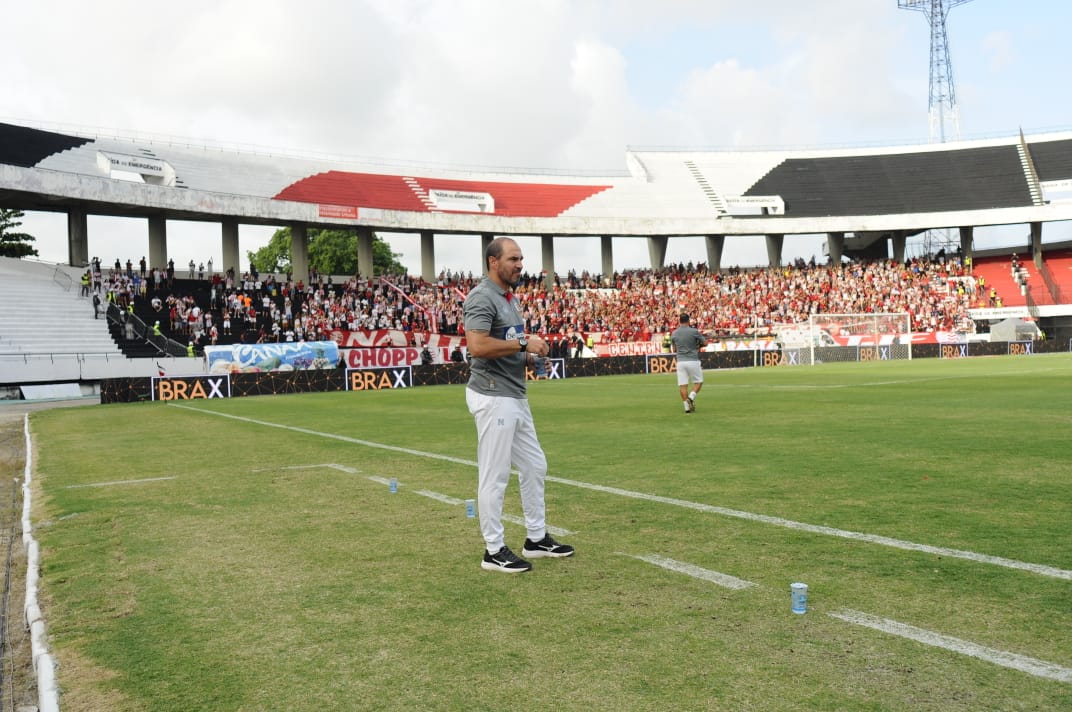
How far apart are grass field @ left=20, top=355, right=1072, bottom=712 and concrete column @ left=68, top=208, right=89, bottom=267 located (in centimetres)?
4110

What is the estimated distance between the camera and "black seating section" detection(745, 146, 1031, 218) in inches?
2552

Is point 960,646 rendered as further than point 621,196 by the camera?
No

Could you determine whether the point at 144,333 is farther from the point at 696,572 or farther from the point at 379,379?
the point at 696,572

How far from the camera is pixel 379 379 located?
35.5 metres

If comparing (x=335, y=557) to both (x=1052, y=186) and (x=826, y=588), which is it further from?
(x=1052, y=186)

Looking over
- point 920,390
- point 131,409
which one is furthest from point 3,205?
point 920,390

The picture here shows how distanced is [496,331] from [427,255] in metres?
53.9

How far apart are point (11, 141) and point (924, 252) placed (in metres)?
65.0

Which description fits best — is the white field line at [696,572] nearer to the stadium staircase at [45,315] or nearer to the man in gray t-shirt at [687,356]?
the man in gray t-shirt at [687,356]

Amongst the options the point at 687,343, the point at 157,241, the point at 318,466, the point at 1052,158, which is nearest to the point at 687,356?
the point at 687,343

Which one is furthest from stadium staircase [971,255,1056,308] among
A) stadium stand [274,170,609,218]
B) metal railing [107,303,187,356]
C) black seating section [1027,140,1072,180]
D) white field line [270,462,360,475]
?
white field line [270,462,360,475]

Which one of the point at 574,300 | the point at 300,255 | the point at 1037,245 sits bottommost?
the point at 574,300

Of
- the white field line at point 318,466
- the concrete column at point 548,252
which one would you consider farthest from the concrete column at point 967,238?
the white field line at point 318,466

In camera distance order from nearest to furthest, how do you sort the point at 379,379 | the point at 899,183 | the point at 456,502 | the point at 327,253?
1. the point at 456,502
2. the point at 379,379
3. the point at 899,183
4. the point at 327,253
